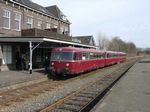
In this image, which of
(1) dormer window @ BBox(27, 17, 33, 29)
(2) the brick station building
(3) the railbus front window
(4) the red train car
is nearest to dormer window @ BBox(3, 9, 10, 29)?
(2) the brick station building

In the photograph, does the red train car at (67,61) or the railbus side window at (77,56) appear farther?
the railbus side window at (77,56)

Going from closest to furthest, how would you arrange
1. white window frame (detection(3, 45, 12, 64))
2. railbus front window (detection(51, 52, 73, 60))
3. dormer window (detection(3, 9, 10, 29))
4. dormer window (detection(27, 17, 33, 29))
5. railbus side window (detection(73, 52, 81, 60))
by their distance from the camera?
railbus front window (detection(51, 52, 73, 60))
railbus side window (detection(73, 52, 81, 60))
white window frame (detection(3, 45, 12, 64))
dormer window (detection(3, 9, 10, 29))
dormer window (detection(27, 17, 33, 29))

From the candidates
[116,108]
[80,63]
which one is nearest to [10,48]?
[80,63]

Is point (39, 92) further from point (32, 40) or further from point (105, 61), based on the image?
point (105, 61)

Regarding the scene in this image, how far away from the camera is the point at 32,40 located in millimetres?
21078

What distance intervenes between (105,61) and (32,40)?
1574 cm

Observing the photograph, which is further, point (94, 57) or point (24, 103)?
point (94, 57)

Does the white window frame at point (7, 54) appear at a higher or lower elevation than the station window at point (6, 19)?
lower

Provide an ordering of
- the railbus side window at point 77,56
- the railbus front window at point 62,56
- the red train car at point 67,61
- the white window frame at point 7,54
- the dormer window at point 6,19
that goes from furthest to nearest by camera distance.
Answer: the dormer window at point 6,19, the white window frame at point 7,54, the railbus side window at point 77,56, the railbus front window at point 62,56, the red train car at point 67,61

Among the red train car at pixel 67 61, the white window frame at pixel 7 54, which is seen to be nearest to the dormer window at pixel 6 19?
the white window frame at pixel 7 54

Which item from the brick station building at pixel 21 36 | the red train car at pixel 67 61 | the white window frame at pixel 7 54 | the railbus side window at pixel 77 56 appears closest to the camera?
the red train car at pixel 67 61

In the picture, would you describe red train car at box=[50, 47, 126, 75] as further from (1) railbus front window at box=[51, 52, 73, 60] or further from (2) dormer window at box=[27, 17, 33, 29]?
(2) dormer window at box=[27, 17, 33, 29]

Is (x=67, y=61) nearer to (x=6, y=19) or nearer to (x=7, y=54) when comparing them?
(x=7, y=54)

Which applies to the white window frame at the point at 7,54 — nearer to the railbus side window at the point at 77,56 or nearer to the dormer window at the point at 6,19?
the dormer window at the point at 6,19
